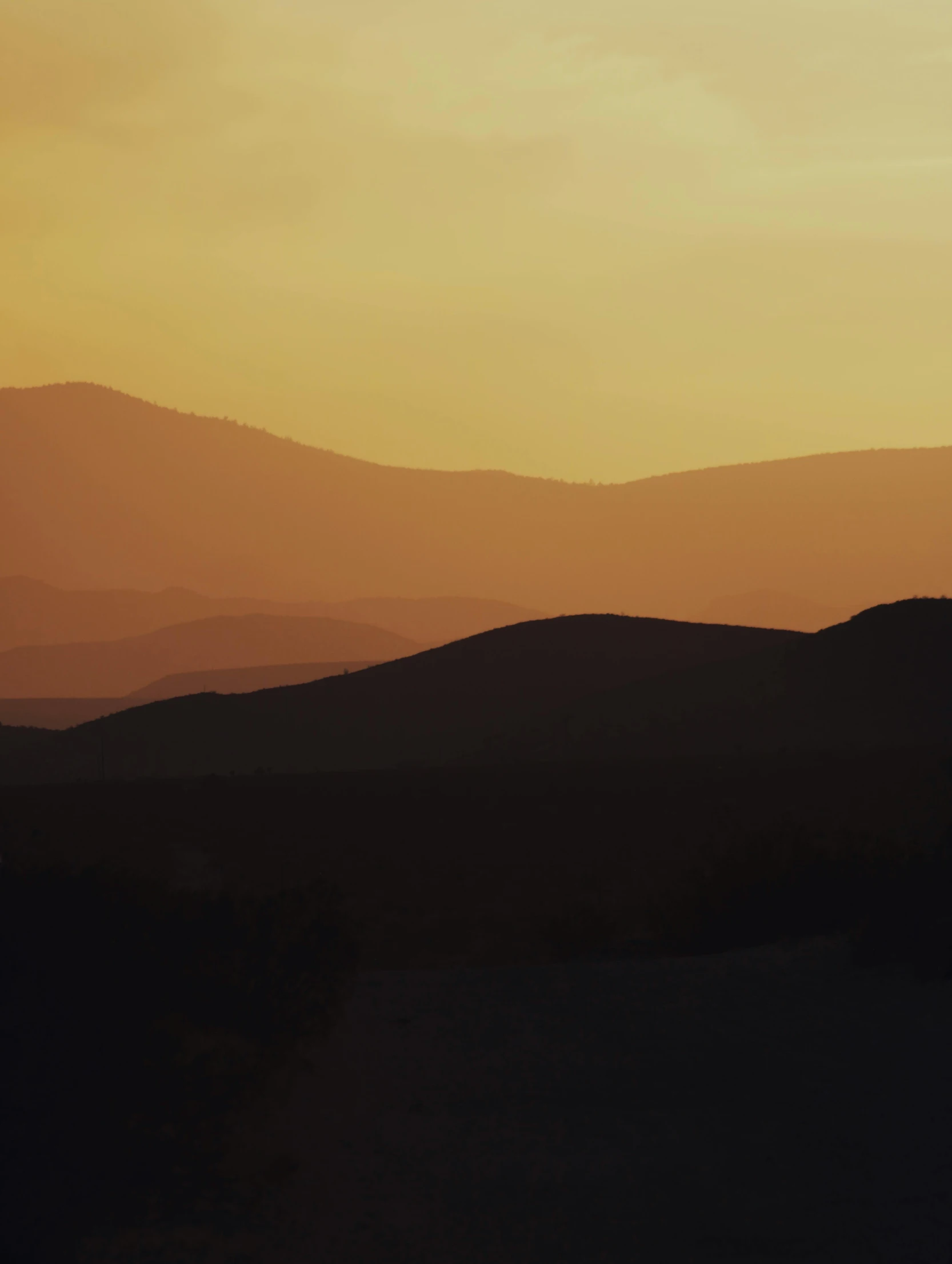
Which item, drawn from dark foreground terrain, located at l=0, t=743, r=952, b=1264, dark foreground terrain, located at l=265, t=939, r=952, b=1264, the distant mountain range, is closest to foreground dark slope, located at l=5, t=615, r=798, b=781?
the distant mountain range

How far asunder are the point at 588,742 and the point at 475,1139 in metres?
39.9

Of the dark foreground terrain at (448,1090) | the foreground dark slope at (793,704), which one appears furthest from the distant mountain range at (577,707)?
the dark foreground terrain at (448,1090)

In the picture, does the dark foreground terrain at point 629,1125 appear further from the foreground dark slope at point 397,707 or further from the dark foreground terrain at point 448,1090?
the foreground dark slope at point 397,707

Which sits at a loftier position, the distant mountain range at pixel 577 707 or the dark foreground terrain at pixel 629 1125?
the distant mountain range at pixel 577 707

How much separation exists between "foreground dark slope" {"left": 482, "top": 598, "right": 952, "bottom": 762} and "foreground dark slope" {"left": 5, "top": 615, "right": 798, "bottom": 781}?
864 cm

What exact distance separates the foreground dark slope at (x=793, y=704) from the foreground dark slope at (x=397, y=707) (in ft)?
28.3

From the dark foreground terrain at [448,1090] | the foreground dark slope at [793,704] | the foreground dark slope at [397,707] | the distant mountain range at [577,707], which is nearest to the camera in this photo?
the dark foreground terrain at [448,1090]

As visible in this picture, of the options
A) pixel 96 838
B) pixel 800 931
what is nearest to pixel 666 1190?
pixel 800 931

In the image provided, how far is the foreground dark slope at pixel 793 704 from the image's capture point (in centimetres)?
4606

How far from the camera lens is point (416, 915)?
915 inches

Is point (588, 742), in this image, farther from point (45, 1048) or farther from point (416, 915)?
point (45, 1048)

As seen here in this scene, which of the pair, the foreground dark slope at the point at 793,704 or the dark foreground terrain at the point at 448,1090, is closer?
the dark foreground terrain at the point at 448,1090

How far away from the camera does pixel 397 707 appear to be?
7169cm

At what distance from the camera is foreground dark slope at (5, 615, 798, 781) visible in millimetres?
67438
